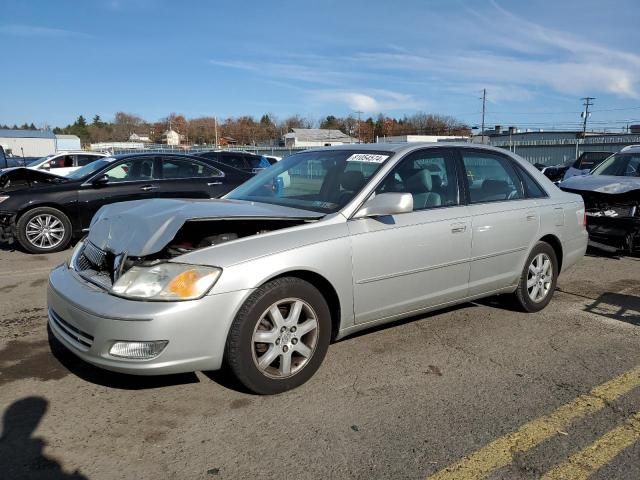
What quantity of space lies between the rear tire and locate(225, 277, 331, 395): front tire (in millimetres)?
2321

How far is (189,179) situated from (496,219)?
602 cm

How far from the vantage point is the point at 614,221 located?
7461 mm

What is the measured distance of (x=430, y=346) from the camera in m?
4.20

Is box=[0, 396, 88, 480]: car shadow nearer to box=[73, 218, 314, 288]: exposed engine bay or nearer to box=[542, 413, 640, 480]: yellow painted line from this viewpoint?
box=[73, 218, 314, 288]: exposed engine bay

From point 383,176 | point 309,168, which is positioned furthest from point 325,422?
point 309,168

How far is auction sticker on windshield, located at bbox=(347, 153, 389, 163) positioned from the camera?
4082 mm

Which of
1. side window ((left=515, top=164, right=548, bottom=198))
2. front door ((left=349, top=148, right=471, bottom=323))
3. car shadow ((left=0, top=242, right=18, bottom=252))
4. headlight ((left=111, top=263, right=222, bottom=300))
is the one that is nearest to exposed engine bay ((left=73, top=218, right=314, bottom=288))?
headlight ((left=111, top=263, right=222, bottom=300))

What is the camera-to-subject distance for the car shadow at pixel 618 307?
4988 millimetres

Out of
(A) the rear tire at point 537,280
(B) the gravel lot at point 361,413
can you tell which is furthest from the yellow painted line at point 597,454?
(A) the rear tire at point 537,280

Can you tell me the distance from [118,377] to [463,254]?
2743 mm

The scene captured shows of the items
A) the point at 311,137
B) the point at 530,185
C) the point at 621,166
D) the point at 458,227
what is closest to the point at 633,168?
the point at 621,166

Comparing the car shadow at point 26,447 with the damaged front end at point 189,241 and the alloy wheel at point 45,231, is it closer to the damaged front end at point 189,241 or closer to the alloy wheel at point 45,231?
the damaged front end at point 189,241

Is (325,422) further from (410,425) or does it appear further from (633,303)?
(633,303)

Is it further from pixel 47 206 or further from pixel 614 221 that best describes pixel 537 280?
pixel 47 206
